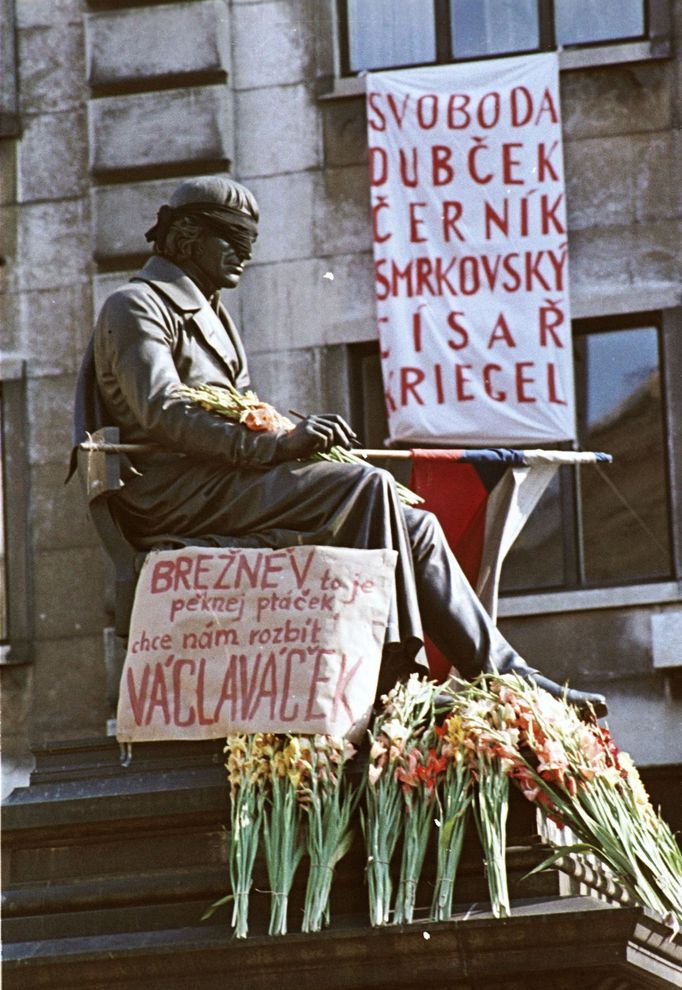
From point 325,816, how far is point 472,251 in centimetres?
753

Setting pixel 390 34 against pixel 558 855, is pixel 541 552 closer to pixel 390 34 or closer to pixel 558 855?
pixel 390 34

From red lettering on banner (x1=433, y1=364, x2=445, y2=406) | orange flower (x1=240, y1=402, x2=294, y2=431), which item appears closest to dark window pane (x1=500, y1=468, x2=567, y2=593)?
red lettering on banner (x1=433, y1=364, x2=445, y2=406)

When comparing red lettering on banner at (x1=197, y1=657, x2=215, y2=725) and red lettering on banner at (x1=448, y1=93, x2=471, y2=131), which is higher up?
red lettering on banner at (x1=448, y1=93, x2=471, y2=131)

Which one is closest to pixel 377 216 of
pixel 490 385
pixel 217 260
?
pixel 490 385

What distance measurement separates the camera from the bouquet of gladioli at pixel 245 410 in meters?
9.37

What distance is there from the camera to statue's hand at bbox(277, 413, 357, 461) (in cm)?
925

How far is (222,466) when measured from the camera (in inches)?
372

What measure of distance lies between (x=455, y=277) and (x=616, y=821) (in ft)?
24.2

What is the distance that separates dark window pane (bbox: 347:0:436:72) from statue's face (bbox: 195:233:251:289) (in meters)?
6.49

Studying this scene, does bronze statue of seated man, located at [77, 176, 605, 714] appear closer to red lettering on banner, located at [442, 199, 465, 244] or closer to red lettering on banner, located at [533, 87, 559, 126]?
red lettering on banner, located at [442, 199, 465, 244]

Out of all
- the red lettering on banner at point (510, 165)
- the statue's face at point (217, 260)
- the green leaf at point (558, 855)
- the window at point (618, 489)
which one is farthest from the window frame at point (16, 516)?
the green leaf at point (558, 855)

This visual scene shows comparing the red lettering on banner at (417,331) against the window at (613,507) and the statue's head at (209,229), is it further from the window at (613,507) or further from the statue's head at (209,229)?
the statue's head at (209,229)

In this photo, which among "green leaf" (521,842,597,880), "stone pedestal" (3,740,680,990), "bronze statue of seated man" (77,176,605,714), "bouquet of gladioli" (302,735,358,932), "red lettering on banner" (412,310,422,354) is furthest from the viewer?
"red lettering on banner" (412,310,422,354)

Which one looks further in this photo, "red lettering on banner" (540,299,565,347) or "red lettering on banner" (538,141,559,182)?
"red lettering on banner" (538,141,559,182)
